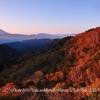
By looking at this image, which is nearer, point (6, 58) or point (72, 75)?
point (72, 75)

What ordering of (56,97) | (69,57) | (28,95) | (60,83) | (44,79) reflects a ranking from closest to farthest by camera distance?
1. (56,97)
2. (28,95)
3. (60,83)
4. (44,79)
5. (69,57)

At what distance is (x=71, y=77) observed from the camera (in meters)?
26.5

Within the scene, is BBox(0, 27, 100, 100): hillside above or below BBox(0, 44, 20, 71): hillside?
above

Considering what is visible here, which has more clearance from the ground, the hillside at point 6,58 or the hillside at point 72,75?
the hillside at point 72,75

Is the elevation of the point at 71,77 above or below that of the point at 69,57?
below

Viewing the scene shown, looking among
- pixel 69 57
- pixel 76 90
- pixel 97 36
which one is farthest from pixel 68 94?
pixel 97 36

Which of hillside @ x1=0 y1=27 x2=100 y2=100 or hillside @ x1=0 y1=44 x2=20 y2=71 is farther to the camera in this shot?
hillside @ x1=0 y1=44 x2=20 y2=71

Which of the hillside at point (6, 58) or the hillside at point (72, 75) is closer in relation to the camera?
the hillside at point (72, 75)

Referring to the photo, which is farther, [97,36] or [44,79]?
[97,36]

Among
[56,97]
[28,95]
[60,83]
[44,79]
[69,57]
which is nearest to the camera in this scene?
[56,97]

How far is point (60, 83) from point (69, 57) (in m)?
8.99

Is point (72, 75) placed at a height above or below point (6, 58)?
above

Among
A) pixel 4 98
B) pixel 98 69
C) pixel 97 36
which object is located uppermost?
pixel 97 36

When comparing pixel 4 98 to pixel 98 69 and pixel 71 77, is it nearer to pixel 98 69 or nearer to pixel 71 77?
pixel 71 77
